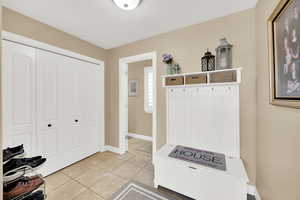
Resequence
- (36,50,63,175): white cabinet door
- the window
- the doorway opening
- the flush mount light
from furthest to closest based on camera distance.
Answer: the window < the doorway opening < (36,50,63,175): white cabinet door < the flush mount light

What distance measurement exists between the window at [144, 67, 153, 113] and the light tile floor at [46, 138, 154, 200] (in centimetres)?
148

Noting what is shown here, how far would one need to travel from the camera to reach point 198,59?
1.92 m

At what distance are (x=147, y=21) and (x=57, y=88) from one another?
6.29 feet

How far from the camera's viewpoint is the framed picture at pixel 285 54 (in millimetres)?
751

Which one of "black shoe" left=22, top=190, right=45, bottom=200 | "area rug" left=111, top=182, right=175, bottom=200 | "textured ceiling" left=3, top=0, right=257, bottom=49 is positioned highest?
"textured ceiling" left=3, top=0, right=257, bottom=49

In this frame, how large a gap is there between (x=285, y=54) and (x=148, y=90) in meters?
3.13

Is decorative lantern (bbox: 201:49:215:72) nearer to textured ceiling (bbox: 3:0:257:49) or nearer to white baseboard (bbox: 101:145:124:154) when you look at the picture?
textured ceiling (bbox: 3:0:257:49)

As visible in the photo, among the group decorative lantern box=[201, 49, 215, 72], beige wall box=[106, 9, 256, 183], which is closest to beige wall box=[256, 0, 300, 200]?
beige wall box=[106, 9, 256, 183]

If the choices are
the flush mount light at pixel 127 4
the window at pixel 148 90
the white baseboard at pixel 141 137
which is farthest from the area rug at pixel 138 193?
the flush mount light at pixel 127 4

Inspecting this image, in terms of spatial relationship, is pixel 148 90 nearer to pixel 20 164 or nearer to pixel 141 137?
pixel 141 137

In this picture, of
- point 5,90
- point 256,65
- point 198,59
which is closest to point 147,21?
point 198,59

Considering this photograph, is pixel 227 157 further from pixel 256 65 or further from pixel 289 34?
pixel 289 34

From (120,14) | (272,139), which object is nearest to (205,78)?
(272,139)

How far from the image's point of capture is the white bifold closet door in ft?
5.37
